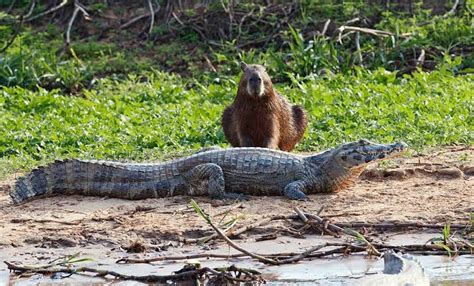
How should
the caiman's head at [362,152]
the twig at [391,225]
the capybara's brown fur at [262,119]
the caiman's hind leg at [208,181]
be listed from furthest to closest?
the capybara's brown fur at [262,119], the caiman's hind leg at [208,181], the caiman's head at [362,152], the twig at [391,225]

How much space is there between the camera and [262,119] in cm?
1037

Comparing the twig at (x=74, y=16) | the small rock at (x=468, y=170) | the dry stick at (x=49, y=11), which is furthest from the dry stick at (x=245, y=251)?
the dry stick at (x=49, y=11)

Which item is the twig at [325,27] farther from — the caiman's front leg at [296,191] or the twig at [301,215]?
the twig at [301,215]

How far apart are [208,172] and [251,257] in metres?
1.60

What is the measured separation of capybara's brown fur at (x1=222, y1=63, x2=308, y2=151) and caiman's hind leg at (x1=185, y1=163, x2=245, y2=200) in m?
1.57

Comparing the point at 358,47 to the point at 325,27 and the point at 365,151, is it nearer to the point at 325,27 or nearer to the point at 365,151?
the point at 325,27

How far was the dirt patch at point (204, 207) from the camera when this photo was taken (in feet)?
25.9

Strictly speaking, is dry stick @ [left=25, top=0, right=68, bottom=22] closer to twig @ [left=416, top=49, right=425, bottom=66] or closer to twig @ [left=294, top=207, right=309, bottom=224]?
twig @ [left=416, top=49, right=425, bottom=66]

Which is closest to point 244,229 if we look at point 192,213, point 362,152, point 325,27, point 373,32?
point 192,213

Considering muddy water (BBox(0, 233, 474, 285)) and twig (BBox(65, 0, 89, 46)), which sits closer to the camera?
muddy water (BBox(0, 233, 474, 285))

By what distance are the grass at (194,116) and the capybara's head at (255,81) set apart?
0.71 meters

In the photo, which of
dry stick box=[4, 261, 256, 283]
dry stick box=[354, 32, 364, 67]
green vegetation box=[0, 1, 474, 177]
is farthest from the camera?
dry stick box=[354, 32, 364, 67]

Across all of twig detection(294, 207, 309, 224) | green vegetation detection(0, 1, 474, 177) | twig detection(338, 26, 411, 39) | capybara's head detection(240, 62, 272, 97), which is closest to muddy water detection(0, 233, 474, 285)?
twig detection(294, 207, 309, 224)

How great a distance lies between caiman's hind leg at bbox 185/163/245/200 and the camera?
8.77m
